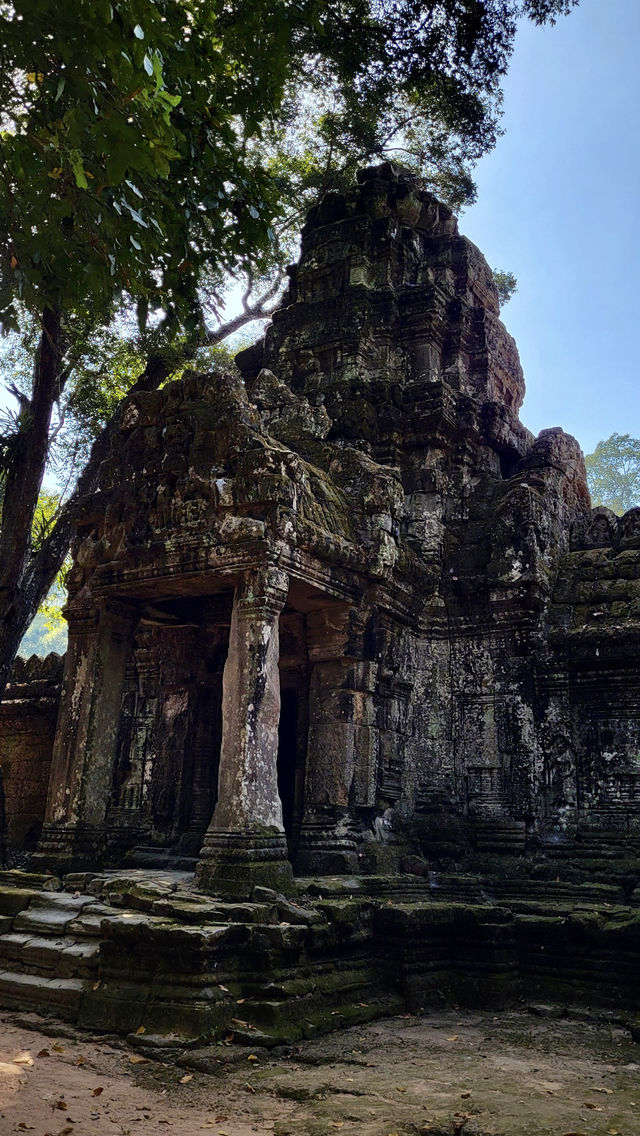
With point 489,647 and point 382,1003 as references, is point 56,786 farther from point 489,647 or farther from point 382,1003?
point 489,647

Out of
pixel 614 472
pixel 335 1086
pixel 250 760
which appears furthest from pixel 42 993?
pixel 614 472

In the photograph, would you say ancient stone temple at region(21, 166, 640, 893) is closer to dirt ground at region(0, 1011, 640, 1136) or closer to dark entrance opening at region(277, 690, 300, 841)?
dark entrance opening at region(277, 690, 300, 841)

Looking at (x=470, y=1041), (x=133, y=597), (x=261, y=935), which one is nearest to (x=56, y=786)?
(x=133, y=597)

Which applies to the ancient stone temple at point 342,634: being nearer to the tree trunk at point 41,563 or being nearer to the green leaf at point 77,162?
the tree trunk at point 41,563

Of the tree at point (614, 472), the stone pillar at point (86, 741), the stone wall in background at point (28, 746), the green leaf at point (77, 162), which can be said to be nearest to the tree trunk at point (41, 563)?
the stone pillar at point (86, 741)

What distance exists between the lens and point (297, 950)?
21.2 ft

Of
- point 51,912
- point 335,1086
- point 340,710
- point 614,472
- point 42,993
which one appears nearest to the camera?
point 335,1086

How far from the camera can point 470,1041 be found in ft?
20.5

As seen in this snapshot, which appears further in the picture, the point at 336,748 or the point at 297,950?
the point at 336,748

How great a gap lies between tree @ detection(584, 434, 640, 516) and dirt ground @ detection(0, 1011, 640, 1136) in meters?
37.5

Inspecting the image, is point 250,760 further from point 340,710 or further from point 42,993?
point 42,993

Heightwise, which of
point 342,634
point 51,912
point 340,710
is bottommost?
point 51,912

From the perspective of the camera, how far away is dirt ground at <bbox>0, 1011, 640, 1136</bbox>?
14.4ft

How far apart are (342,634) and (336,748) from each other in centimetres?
119
